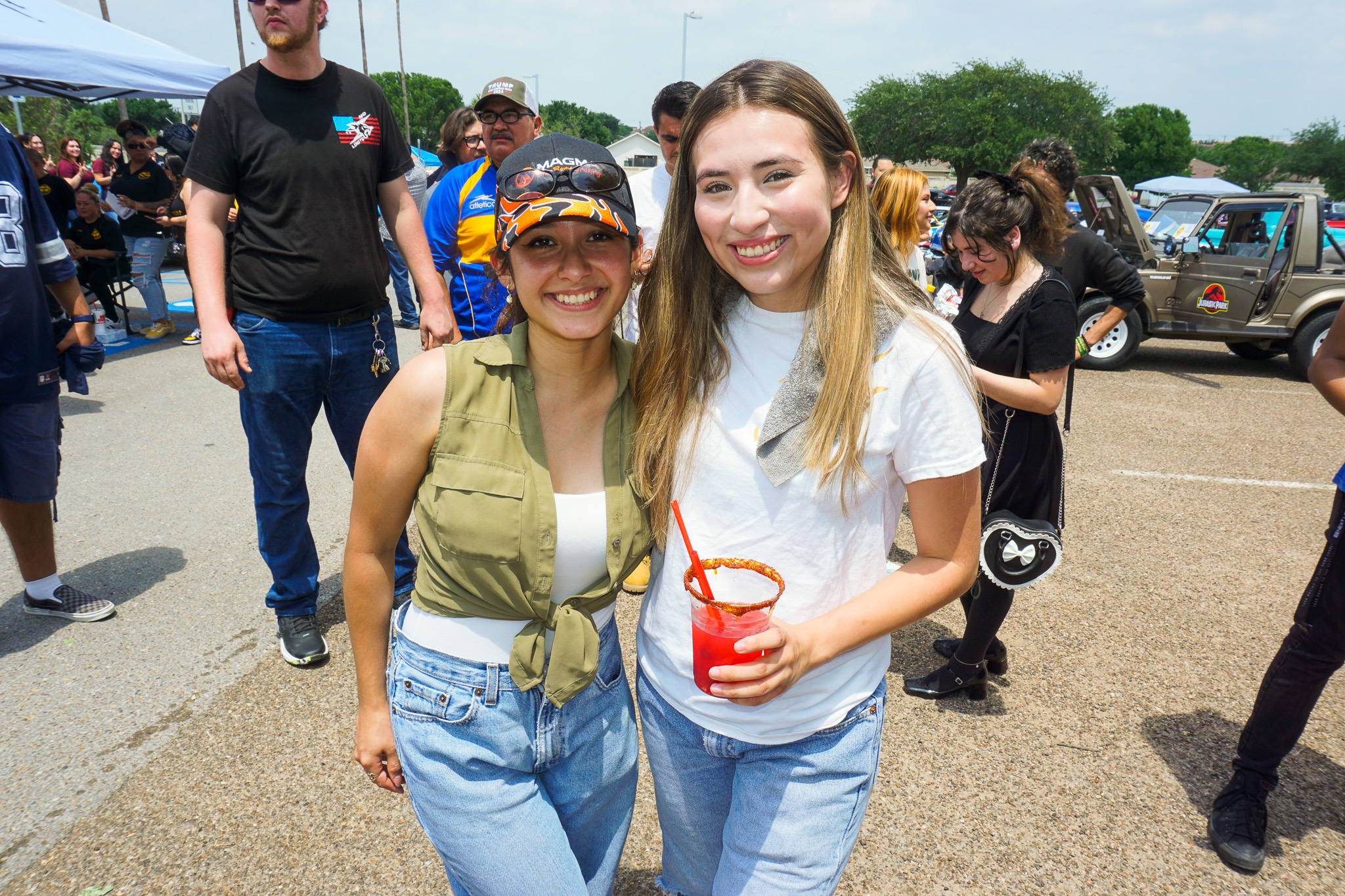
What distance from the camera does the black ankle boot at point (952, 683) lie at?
3094 millimetres

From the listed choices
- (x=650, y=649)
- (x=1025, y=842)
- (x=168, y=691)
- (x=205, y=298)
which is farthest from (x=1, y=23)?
(x=1025, y=842)

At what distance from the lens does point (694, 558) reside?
4.23ft

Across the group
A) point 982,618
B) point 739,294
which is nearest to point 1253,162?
point 982,618

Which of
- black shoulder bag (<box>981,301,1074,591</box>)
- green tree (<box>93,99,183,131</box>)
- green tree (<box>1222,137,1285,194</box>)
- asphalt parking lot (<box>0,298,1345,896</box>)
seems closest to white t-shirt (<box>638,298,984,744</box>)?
asphalt parking lot (<box>0,298,1345,896</box>)

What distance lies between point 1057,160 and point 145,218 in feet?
29.8

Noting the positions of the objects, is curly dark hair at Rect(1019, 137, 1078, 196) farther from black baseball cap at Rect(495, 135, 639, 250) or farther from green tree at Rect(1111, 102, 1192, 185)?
green tree at Rect(1111, 102, 1192, 185)

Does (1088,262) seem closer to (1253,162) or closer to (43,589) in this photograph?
(43,589)

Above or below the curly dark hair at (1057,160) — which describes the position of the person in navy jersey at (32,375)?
below

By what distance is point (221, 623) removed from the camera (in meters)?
3.44

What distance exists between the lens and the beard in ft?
8.94

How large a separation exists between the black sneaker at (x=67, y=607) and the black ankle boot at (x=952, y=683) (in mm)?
3494

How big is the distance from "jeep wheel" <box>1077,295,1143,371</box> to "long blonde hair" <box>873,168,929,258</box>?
4.94 meters

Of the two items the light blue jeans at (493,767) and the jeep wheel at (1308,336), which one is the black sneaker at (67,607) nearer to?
the light blue jeans at (493,767)

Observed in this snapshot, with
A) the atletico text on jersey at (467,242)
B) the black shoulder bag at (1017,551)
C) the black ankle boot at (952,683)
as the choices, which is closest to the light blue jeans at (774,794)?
the black shoulder bag at (1017,551)
